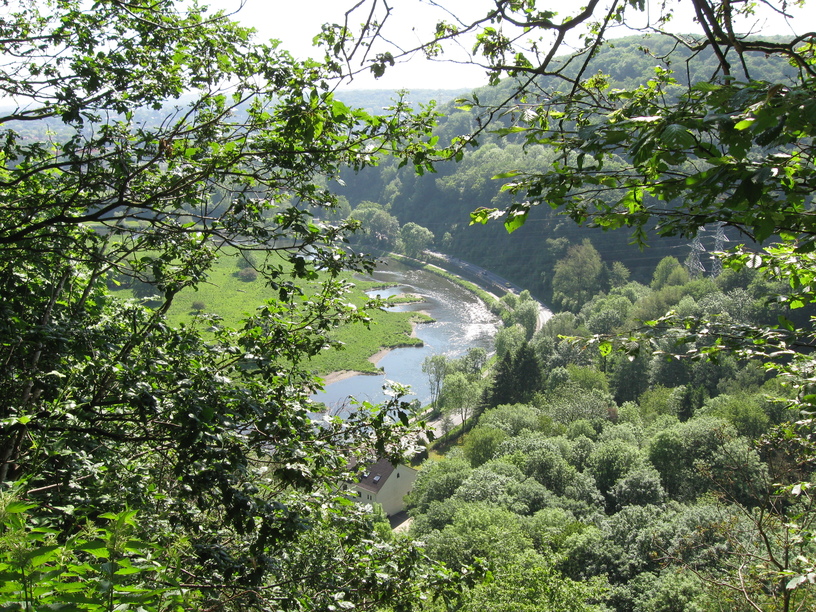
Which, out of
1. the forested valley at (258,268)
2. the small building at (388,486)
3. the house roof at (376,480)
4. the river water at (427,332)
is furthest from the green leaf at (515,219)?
the river water at (427,332)

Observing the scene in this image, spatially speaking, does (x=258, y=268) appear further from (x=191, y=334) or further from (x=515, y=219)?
(x=515, y=219)

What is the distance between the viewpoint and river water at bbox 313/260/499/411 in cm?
3697

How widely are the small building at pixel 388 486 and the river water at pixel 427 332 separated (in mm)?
4373

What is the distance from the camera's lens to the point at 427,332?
4841 centimetres

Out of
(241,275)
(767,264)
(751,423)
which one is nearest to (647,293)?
(751,423)

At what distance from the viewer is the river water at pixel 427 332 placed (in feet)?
121

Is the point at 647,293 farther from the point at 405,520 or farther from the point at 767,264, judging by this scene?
the point at 767,264

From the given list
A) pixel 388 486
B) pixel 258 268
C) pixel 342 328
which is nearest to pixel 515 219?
pixel 258 268

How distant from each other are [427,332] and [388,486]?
22.0 meters

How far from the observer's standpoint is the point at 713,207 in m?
3.27

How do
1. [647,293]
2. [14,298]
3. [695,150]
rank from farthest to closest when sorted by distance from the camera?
[647,293], [14,298], [695,150]

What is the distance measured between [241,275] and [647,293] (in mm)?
38652

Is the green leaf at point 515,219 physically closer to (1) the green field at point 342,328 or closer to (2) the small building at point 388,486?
(2) the small building at point 388,486

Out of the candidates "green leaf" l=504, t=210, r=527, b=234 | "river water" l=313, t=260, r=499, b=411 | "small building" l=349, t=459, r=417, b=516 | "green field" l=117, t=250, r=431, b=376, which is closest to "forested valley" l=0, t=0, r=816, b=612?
"green leaf" l=504, t=210, r=527, b=234
